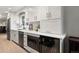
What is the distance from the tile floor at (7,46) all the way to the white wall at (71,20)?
676mm

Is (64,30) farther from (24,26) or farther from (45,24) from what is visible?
(24,26)

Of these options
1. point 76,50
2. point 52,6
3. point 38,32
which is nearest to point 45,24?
point 38,32

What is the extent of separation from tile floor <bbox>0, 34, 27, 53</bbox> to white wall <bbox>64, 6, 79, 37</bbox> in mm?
676

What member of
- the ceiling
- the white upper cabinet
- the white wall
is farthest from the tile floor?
the white wall

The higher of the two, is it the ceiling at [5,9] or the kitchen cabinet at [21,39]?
the ceiling at [5,9]

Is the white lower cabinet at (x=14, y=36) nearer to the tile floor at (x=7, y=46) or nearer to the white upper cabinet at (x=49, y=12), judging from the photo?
the tile floor at (x=7, y=46)

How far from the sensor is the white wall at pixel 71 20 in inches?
54.3

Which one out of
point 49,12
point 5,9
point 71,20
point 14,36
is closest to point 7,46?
point 14,36

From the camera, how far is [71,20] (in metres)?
1.40

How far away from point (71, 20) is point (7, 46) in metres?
0.93

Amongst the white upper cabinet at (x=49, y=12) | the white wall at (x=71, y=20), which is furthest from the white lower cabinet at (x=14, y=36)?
the white wall at (x=71, y=20)

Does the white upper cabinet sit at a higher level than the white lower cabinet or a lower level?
higher

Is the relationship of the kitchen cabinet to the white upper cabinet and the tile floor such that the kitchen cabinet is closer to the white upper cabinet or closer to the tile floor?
the tile floor

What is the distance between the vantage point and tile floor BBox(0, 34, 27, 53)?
55.6 inches
